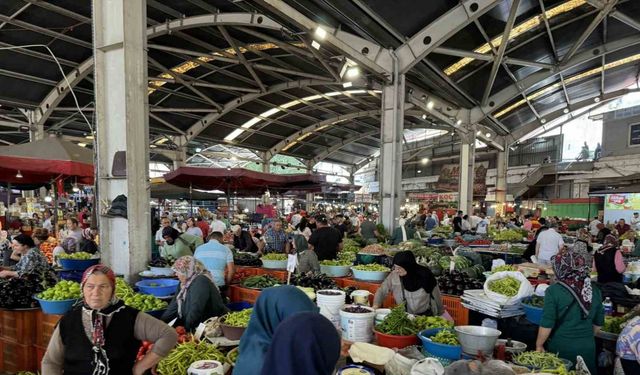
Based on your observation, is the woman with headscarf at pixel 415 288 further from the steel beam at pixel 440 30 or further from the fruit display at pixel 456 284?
the steel beam at pixel 440 30

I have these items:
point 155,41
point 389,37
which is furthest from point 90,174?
point 155,41

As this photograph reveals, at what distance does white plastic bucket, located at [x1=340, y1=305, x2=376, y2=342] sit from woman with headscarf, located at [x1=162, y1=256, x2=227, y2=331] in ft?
4.52

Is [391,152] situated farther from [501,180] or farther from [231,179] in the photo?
[501,180]

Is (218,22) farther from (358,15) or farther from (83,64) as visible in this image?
(83,64)

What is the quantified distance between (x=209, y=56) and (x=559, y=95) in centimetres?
1902

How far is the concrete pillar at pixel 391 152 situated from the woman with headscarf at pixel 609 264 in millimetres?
5326

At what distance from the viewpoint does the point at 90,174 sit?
7.00 meters

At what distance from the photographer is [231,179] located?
34.3 ft

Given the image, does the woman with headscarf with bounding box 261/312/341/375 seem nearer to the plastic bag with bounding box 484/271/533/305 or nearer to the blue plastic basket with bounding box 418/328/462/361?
the blue plastic basket with bounding box 418/328/462/361

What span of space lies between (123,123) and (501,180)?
2358cm

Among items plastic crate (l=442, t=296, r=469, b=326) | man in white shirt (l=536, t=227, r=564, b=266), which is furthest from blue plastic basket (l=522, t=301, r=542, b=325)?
man in white shirt (l=536, t=227, r=564, b=266)

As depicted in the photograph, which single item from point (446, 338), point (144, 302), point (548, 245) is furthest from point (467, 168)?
point (144, 302)

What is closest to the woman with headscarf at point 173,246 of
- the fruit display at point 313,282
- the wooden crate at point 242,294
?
the wooden crate at point 242,294

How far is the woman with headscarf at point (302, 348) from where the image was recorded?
1.50 metres
